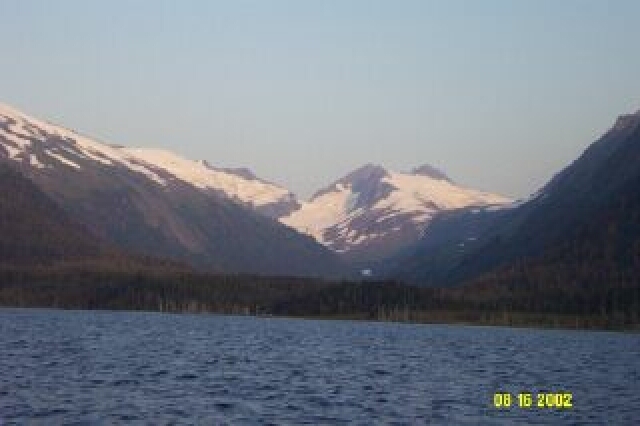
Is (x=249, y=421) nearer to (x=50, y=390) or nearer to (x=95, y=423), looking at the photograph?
(x=95, y=423)

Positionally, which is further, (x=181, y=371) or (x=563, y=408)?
(x=181, y=371)

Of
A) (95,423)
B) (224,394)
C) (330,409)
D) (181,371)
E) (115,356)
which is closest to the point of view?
(95,423)

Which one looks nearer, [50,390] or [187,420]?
[187,420]

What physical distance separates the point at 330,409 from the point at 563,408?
79.3 feet

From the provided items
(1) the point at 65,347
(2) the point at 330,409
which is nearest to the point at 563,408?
(2) the point at 330,409

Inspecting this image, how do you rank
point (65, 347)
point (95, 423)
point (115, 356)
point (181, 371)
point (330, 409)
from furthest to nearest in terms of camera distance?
point (65, 347), point (115, 356), point (181, 371), point (330, 409), point (95, 423)

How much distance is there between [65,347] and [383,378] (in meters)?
62.3

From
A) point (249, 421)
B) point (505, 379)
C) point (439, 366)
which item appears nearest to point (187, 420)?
point (249, 421)

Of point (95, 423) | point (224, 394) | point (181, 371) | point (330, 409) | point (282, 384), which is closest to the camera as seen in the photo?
point (95, 423)

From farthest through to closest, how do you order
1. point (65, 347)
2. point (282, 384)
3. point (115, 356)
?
point (65, 347) → point (115, 356) → point (282, 384)

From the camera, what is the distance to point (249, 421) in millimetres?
91688

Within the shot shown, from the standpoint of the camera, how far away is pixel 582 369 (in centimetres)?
16875

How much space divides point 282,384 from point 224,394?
1469cm

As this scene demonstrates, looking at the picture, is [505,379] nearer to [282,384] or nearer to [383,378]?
[383,378]
